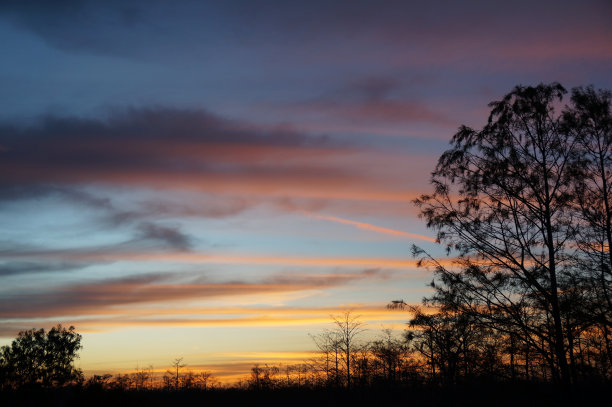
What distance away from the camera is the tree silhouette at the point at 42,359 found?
63000 mm

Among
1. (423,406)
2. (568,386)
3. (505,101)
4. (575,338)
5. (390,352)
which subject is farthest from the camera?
(390,352)

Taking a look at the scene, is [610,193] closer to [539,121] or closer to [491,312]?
[539,121]

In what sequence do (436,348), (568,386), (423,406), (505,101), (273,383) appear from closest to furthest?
(568,386)
(505,101)
(436,348)
(423,406)
(273,383)

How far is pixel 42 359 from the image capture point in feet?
214

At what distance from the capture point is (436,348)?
28359mm

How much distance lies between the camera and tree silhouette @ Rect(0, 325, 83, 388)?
6300 centimetres

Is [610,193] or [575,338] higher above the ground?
[610,193]

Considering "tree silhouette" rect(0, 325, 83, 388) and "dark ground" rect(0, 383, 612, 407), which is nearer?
"dark ground" rect(0, 383, 612, 407)

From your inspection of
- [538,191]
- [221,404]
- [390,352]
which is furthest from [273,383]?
[538,191]

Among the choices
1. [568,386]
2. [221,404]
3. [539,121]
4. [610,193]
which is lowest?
[221,404]

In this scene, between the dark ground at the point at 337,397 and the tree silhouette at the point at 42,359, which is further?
the tree silhouette at the point at 42,359

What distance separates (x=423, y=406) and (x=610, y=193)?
58.4 ft

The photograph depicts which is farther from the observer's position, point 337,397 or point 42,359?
point 42,359

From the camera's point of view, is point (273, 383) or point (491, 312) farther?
point (273, 383)
